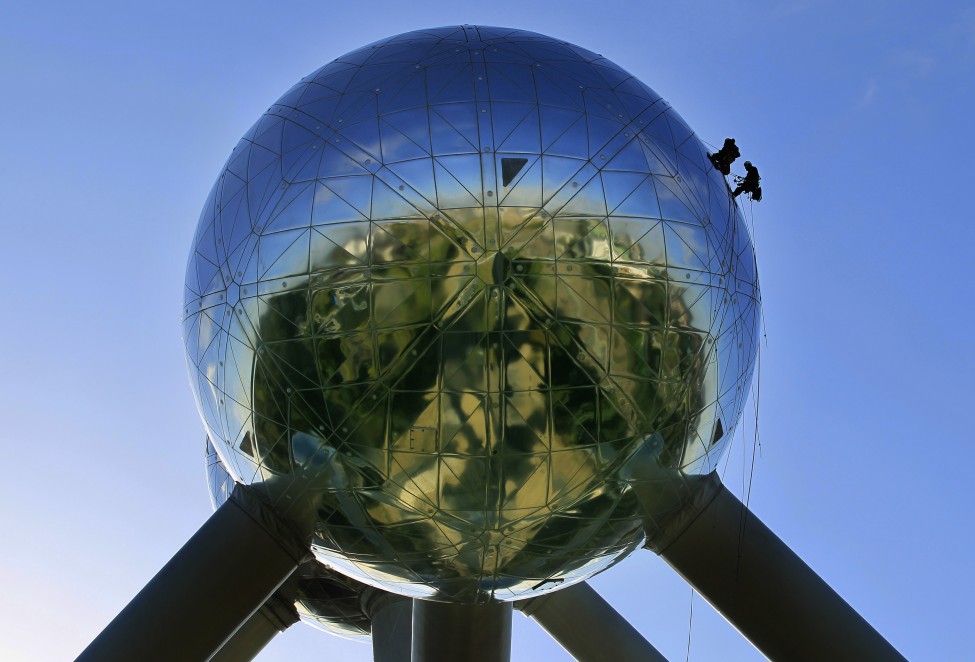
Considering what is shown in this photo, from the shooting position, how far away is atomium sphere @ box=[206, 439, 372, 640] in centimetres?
891

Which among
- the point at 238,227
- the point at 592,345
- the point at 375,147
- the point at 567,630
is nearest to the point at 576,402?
the point at 592,345

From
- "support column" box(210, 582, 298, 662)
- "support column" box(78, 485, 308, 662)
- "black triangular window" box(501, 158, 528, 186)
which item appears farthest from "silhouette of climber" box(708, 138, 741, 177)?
"support column" box(210, 582, 298, 662)

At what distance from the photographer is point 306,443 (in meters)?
5.16

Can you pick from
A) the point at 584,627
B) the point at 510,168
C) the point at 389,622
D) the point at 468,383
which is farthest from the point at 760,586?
the point at 389,622

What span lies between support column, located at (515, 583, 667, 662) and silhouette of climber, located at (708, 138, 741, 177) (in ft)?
13.7

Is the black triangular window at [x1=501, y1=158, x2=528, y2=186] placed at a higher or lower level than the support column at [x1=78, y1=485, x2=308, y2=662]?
higher

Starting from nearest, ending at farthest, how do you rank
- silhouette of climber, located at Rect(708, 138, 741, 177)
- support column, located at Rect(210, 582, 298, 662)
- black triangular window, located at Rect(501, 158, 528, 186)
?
black triangular window, located at Rect(501, 158, 528, 186), silhouette of climber, located at Rect(708, 138, 741, 177), support column, located at Rect(210, 582, 298, 662)

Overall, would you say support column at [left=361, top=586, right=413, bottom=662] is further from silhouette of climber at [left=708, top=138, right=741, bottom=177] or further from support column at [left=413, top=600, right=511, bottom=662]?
silhouette of climber at [left=708, top=138, right=741, bottom=177]

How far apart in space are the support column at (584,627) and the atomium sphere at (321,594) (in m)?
1.70

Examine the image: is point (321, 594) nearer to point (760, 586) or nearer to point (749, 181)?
point (760, 586)

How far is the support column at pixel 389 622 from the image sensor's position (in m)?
9.15

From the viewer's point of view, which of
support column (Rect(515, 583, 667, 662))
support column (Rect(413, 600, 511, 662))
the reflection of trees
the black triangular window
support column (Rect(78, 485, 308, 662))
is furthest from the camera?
support column (Rect(515, 583, 667, 662))

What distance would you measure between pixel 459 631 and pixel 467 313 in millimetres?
3911

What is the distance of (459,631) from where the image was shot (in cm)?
771
